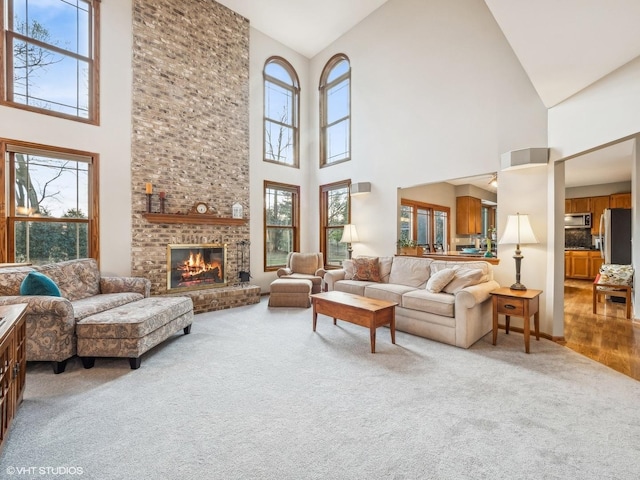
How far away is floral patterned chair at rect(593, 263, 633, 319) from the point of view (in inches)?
180

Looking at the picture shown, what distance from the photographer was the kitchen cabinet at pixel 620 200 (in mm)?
7750

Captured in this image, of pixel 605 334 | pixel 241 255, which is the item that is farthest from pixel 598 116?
pixel 241 255

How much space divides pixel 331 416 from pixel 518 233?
311 centimetres

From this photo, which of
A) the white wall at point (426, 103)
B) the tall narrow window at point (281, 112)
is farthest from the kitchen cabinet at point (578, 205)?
the tall narrow window at point (281, 112)

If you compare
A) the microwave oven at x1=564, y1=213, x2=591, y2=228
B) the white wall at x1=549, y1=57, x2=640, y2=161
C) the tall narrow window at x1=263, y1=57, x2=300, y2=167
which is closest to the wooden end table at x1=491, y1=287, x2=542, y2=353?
the white wall at x1=549, y1=57, x2=640, y2=161

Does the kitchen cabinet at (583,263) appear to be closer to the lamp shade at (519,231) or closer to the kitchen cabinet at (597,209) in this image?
the kitchen cabinet at (597,209)

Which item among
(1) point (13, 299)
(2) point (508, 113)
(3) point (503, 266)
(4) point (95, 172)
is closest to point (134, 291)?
(1) point (13, 299)

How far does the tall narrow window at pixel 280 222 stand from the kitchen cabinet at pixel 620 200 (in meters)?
8.23

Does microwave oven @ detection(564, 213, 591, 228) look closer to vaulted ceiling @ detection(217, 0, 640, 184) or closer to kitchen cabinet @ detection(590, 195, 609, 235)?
kitchen cabinet @ detection(590, 195, 609, 235)

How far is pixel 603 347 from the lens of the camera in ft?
11.1

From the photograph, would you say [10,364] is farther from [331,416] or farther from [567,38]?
[567,38]

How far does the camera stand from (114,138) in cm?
470

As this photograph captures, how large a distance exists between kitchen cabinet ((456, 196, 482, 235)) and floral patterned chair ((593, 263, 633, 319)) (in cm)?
290

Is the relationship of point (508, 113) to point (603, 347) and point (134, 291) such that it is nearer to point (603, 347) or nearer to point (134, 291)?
point (603, 347)
